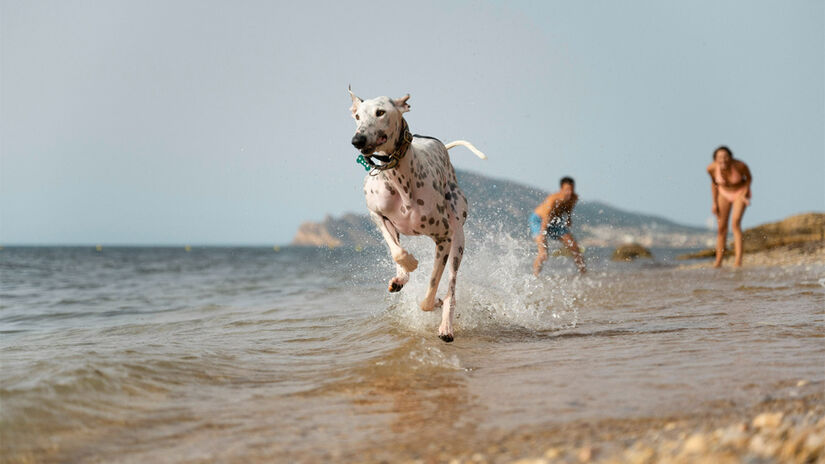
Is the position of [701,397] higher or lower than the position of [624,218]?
lower

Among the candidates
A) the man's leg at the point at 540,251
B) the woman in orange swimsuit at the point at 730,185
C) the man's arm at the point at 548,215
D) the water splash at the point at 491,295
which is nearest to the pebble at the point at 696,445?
the water splash at the point at 491,295

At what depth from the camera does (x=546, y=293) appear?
930 cm

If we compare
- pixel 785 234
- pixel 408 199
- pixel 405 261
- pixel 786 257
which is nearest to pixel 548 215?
pixel 786 257

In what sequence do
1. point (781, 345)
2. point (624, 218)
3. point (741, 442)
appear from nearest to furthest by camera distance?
point (741, 442), point (781, 345), point (624, 218)

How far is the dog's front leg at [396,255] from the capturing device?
5.06 metres

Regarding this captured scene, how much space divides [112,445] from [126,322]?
5722mm

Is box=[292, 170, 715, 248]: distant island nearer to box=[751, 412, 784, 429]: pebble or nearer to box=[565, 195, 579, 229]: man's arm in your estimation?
box=[565, 195, 579, 229]: man's arm

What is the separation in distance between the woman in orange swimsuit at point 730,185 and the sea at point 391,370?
14.7 feet

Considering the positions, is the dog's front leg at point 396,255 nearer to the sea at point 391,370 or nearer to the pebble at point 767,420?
the sea at point 391,370

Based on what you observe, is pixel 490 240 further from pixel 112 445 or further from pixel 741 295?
pixel 112 445

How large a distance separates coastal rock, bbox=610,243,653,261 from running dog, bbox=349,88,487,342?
1886cm

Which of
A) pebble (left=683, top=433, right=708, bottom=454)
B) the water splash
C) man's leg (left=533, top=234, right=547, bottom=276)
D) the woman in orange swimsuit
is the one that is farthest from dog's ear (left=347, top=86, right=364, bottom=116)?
the woman in orange swimsuit

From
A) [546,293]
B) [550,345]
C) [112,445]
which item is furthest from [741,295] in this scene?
[112,445]

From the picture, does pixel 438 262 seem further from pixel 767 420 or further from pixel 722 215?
pixel 722 215
